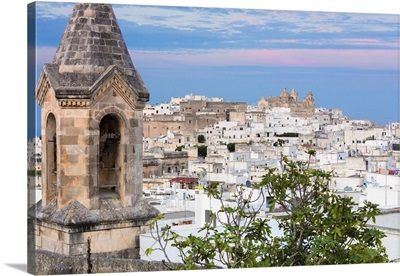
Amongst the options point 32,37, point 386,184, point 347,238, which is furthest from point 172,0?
point 386,184

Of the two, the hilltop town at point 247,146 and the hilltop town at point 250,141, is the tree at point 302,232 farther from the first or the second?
the hilltop town at point 250,141

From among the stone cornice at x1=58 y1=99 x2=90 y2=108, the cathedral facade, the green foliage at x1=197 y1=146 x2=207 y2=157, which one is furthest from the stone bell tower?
the green foliage at x1=197 y1=146 x2=207 y2=157

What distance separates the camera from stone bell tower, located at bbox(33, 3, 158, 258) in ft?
30.4

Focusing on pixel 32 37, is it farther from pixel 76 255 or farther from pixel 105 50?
pixel 76 255

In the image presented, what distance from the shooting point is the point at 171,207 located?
11.5 meters

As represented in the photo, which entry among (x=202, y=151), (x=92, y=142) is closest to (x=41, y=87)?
(x=92, y=142)

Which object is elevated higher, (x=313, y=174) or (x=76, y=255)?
(x=313, y=174)

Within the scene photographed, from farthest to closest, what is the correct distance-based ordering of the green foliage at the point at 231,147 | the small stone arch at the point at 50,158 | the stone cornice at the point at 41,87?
the green foliage at the point at 231,147
the small stone arch at the point at 50,158
the stone cornice at the point at 41,87

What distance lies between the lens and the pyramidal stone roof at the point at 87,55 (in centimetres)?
928

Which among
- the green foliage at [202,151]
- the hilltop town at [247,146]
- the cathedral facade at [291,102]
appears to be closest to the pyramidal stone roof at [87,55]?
the hilltop town at [247,146]

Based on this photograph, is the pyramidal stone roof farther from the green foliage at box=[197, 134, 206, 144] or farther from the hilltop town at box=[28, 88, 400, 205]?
the green foliage at box=[197, 134, 206, 144]

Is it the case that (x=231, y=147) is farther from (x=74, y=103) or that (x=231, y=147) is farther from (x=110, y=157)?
(x=74, y=103)

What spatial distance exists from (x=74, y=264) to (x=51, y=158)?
1.02 metres

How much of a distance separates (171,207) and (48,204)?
7.38 ft
